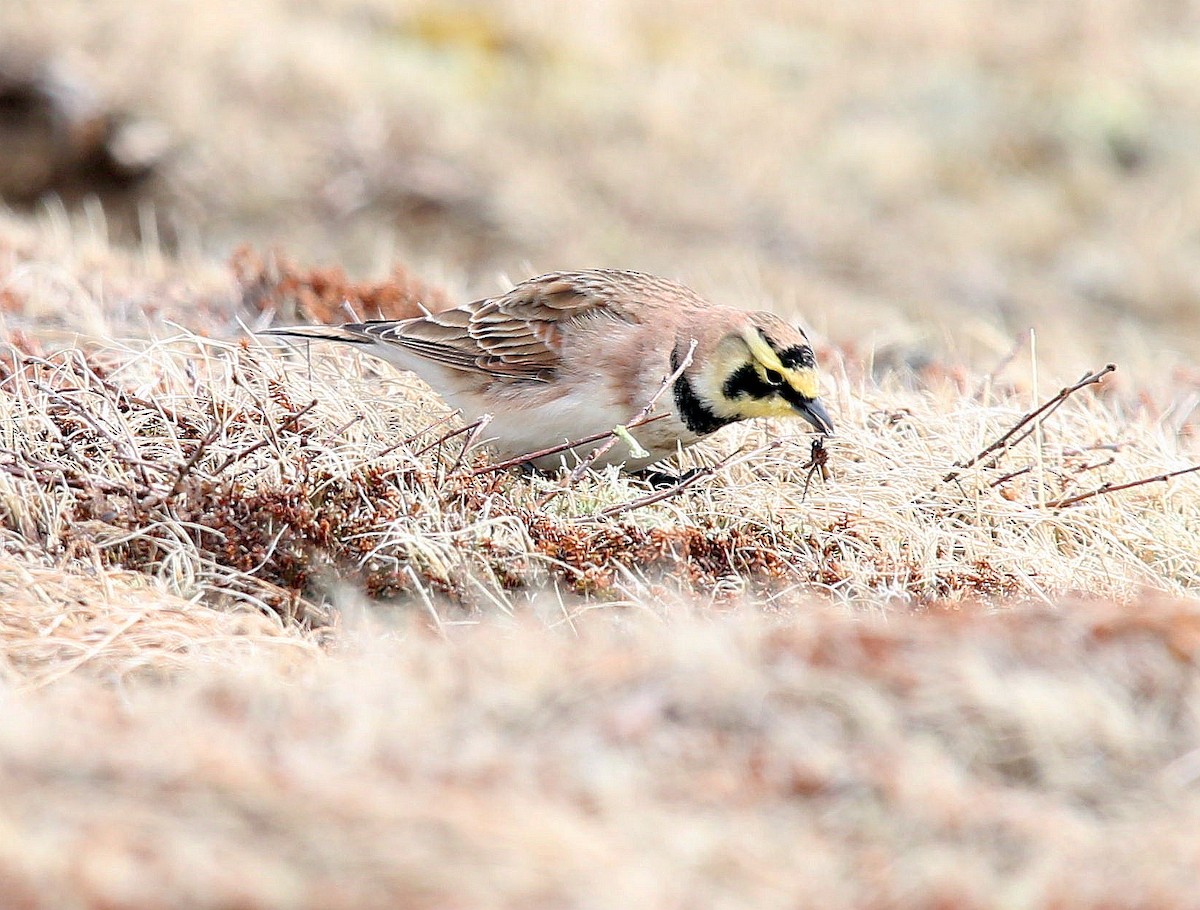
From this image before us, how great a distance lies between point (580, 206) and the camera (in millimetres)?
15906

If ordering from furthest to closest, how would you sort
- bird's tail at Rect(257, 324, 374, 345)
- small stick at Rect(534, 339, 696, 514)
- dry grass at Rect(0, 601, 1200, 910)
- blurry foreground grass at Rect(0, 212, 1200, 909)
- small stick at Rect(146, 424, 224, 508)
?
bird's tail at Rect(257, 324, 374, 345), small stick at Rect(534, 339, 696, 514), small stick at Rect(146, 424, 224, 508), blurry foreground grass at Rect(0, 212, 1200, 909), dry grass at Rect(0, 601, 1200, 910)

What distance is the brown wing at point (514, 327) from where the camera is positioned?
Answer: 6.00m

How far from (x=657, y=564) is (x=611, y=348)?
92 cm

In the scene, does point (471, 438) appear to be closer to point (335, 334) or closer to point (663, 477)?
point (663, 477)

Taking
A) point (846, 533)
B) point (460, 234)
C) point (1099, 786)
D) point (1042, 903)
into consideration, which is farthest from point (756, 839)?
point (460, 234)

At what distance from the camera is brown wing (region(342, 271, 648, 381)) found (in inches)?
236

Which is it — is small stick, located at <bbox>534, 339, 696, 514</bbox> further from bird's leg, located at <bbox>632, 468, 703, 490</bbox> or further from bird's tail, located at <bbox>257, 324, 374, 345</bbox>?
bird's tail, located at <bbox>257, 324, 374, 345</bbox>

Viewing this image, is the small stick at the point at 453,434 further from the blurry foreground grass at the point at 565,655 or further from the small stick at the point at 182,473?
the small stick at the point at 182,473

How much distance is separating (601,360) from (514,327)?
0.50m

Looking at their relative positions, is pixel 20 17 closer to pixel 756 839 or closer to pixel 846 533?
pixel 846 533

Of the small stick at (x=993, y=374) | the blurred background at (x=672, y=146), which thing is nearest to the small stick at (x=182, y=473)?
the small stick at (x=993, y=374)

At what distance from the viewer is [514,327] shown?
6160 mm

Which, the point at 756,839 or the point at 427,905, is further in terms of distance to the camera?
the point at 756,839

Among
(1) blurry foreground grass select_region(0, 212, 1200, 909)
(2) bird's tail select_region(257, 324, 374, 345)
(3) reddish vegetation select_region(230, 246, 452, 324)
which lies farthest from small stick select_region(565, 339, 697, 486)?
(3) reddish vegetation select_region(230, 246, 452, 324)
